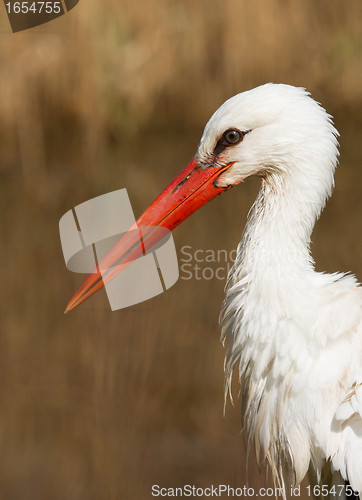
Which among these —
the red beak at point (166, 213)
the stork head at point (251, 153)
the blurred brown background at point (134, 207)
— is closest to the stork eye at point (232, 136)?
the stork head at point (251, 153)

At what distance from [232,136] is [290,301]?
1.82 feet

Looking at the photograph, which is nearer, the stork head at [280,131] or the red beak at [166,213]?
the stork head at [280,131]

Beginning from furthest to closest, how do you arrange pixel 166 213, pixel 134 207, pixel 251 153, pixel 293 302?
pixel 134 207
pixel 166 213
pixel 251 153
pixel 293 302

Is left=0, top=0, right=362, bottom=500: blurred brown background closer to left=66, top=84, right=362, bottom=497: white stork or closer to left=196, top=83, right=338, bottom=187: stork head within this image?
left=66, top=84, right=362, bottom=497: white stork

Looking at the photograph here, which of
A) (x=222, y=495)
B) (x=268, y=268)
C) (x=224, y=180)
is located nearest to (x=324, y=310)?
(x=268, y=268)

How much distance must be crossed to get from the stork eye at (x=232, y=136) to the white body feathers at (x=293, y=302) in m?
0.02

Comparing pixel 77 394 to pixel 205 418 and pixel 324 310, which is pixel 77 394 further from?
pixel 324 310

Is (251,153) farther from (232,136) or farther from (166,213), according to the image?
(166,213)

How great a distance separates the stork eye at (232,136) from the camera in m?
1.79

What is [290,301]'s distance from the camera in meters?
1.68

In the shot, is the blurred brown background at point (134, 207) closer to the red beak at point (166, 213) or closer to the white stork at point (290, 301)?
the white stork at point (290, 301)

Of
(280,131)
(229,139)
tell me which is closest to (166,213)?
(229,139)

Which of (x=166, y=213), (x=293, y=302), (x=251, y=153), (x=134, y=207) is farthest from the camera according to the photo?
(x=134, y=207)

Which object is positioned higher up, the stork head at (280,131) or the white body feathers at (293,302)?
the stork head at (280,131)
